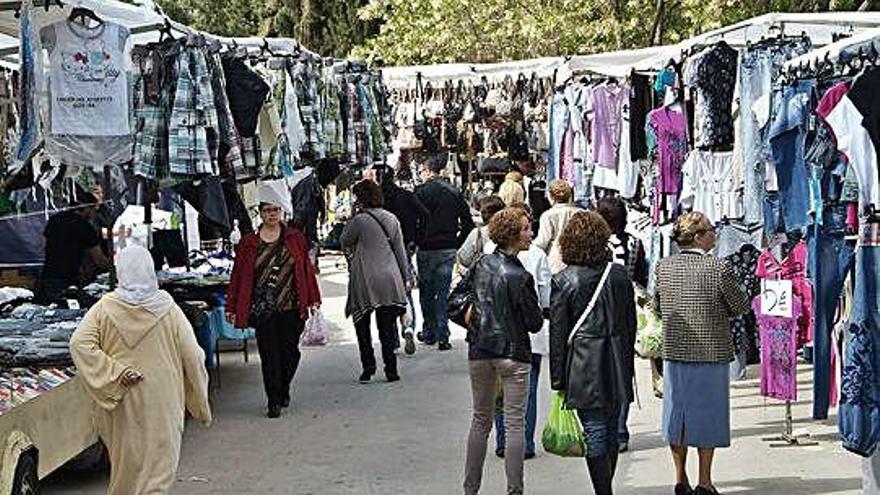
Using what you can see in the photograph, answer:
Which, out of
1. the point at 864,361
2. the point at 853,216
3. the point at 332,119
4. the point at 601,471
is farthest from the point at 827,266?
the point at 332,119

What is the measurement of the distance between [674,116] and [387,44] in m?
18.8

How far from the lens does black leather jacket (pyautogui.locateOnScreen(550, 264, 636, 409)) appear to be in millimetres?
7516

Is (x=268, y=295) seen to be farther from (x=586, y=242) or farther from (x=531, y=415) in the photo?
(x=586, y=242)

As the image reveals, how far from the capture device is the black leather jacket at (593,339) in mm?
7516

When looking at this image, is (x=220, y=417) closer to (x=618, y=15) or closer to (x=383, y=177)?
(x=383, y=177)

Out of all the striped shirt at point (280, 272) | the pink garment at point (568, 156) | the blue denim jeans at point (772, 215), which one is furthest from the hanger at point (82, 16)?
the pink garment at point (568, 156)

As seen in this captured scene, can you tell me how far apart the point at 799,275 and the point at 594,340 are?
231cm

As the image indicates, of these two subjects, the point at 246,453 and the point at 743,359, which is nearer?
the point at 246,453

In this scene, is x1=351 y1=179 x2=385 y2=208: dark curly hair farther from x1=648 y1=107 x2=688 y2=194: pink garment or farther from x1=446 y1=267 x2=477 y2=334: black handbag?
x1=446 y1=267 x2=477 y2=334: black handbag

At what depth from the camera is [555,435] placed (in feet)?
25.9

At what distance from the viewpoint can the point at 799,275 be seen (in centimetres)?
930

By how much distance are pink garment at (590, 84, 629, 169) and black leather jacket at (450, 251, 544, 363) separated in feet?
19.6

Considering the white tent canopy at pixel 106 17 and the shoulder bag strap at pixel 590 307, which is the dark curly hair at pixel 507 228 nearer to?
the shoulder bag strap at pixel 590 307

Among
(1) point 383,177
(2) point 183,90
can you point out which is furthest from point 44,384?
(1) point 383,177
